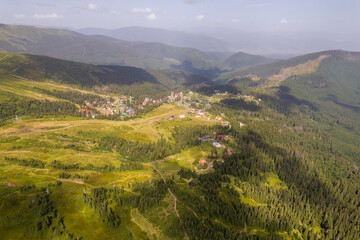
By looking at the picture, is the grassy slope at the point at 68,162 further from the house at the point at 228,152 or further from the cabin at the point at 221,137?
the house at the point at 228,152

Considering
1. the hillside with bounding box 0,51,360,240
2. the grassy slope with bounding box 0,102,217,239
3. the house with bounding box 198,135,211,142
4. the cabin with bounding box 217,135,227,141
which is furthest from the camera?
the cabin with bounding box 217,135,227,141

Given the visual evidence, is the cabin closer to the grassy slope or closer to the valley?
the valley

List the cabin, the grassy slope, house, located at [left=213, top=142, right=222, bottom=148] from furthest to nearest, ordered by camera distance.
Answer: the cabin
house, located at [left=213, top=142, right=222, bottom=148]
the grassy slope

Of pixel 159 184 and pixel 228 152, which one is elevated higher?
pixel 228 152

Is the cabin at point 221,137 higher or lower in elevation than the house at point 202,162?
higher

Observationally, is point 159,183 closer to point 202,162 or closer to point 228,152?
point 202,162

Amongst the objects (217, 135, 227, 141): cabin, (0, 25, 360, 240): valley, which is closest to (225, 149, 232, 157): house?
(0, 25, 360, 240): valley

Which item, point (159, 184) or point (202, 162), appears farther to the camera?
point (202, 162)

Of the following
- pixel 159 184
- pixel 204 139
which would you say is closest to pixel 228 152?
pixel 204 139

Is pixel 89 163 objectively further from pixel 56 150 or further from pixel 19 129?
pixel 19 129

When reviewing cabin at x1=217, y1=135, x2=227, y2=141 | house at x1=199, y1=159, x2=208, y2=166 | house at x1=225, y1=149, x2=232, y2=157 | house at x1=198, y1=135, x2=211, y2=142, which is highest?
cabin at x1=217, y1=135, x2=227, y2=141

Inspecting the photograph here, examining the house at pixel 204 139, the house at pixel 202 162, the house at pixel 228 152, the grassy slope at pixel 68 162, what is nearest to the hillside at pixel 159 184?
the grassy slope at pixel 68 162
